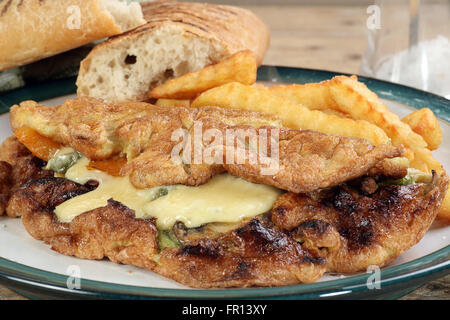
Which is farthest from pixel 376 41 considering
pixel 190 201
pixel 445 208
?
pixel 190 201

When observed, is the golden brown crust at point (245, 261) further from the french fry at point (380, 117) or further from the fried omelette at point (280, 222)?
the french fry at point (380, 117)

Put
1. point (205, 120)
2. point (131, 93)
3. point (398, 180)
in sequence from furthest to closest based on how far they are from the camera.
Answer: point (131, 93) < point (205, 120) < point (398, 180)

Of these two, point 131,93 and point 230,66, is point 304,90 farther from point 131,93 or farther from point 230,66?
point 131,93
